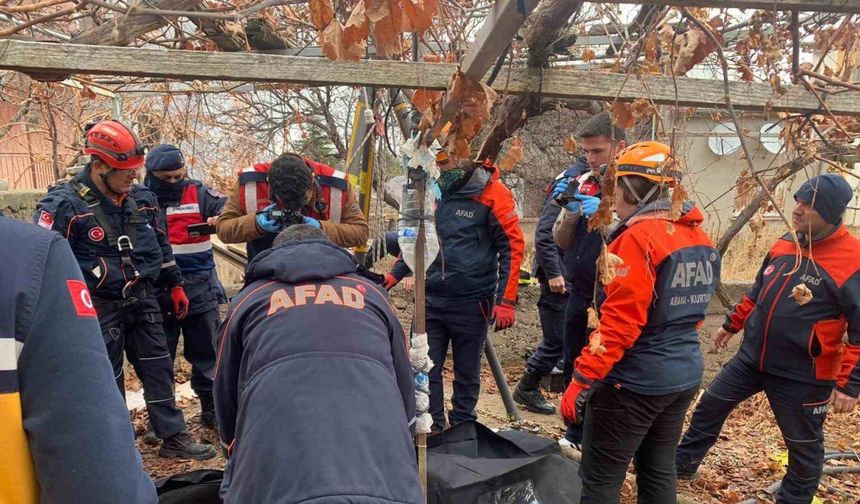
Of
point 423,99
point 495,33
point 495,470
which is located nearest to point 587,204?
point 495,470

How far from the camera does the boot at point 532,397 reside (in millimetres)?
5227

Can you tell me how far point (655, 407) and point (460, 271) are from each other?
5.53ft

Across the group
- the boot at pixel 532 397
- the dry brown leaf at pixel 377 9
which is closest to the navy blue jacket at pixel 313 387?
the dry brown leaf at pixel 377 9

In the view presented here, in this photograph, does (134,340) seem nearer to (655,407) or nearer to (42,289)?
(42,289)

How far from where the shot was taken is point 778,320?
347cm

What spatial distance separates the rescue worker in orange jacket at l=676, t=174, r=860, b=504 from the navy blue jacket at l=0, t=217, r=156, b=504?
339cm

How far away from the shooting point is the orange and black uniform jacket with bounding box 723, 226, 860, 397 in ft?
10.6

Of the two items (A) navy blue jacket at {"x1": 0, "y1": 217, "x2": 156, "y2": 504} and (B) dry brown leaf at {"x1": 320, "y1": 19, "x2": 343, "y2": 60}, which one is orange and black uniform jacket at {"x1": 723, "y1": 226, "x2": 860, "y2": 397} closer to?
(B) dry brown leaf at {"x1": 320, "y1": 19, "x2": 343, "y2": 60}

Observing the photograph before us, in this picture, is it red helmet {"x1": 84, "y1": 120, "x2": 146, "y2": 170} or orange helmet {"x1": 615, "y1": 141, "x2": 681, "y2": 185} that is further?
red helmet {"x1": 84, "y1": 120, "x2": 146, "y2": 170}

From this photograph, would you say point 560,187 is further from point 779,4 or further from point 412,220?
point 779,4

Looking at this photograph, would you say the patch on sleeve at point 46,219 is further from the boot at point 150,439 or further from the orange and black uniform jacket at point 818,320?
the orange and black uniform jacket at point 818,320

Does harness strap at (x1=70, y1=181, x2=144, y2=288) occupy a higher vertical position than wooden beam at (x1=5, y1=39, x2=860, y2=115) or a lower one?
lower

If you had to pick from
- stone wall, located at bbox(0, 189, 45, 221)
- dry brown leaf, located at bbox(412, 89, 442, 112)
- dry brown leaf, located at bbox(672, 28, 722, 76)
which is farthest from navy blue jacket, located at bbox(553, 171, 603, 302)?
stone wall, located at bbox(0, 189, 45, 221)

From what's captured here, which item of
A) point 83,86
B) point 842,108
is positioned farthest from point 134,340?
point 842,108
